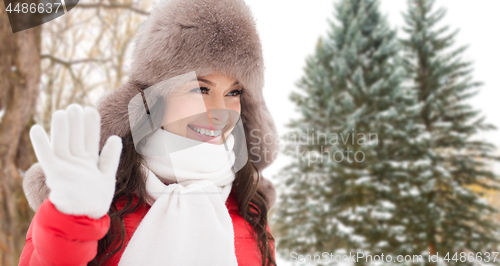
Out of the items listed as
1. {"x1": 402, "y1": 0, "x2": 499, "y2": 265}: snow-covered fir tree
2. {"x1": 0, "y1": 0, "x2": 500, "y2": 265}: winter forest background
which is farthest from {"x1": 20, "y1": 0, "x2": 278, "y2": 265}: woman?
{"x1": 402, "y1": 0, "x2": 499, "y2": 265}: snow-covered fir tree

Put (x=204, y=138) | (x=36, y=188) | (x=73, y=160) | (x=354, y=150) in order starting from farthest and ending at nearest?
(x=354, y=150), (x=204, y=138), (x=36, y=188), (x=73, y=160)

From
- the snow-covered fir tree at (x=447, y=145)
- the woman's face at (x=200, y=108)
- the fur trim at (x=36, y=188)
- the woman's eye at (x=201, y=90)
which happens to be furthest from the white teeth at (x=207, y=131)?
the snow-covered fir tree at (x=447, y=145)

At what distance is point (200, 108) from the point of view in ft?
4.36

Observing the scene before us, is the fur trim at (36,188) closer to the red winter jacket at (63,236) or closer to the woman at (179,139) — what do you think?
the woman at (179,139)

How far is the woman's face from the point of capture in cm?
132

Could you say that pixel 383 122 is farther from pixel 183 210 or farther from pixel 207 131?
pixel 183 210

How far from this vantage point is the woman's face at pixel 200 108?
1323mm

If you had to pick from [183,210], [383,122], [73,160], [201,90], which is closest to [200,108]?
[201,90]

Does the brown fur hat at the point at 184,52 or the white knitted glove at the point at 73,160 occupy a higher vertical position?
the brown fur hat at the point at 184,52

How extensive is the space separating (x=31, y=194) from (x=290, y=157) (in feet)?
16.2

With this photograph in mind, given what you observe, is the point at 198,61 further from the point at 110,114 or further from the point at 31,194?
the point at 31,194

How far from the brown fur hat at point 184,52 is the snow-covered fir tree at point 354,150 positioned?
14.5 feet

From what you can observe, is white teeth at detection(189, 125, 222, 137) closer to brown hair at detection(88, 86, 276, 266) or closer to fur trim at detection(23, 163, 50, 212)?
brown hair at detection(88, 86, 276, 266)

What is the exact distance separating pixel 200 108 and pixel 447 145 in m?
5.71
